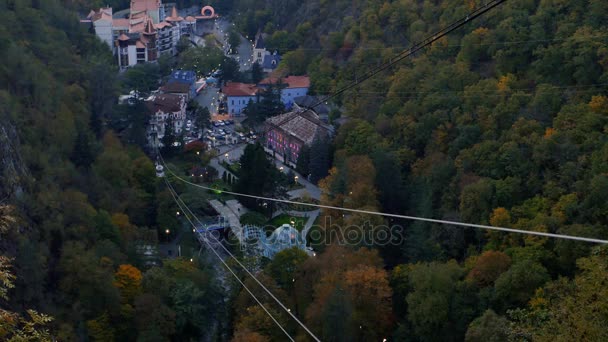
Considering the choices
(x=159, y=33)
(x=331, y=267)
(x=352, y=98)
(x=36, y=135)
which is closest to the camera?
(x=331, y=267)

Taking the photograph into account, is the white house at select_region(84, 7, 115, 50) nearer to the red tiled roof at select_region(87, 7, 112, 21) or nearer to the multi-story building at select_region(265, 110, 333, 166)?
the red tiled roof at select_region(87, 7, 112, 21)

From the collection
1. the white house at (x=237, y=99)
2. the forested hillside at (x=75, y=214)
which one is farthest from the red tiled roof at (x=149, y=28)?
the forested hillside at (x=75, y=214)

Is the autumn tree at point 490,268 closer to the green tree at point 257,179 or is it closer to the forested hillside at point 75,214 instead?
the forested hillside at point 75,214

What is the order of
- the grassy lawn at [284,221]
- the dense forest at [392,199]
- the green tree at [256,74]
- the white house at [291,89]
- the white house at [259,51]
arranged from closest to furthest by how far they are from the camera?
the dense forest at [392,199] < the grassy lawn at [284,221] < the white house at [291,89] < the green tree at [256,74] < the white house at [259,51]

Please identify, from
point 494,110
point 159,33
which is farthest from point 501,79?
point 159,33

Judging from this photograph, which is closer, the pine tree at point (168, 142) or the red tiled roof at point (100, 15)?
the pine tree at point (168, 142)

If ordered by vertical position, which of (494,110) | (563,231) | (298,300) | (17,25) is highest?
(17,25)

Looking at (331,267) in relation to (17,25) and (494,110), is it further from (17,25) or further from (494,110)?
(17,25)

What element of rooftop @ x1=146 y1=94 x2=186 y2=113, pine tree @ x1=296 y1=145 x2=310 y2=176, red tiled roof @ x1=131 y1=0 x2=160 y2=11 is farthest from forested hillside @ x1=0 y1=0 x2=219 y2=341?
red tiled roof @ x1=131 y1=0 x2=160 y2=11
